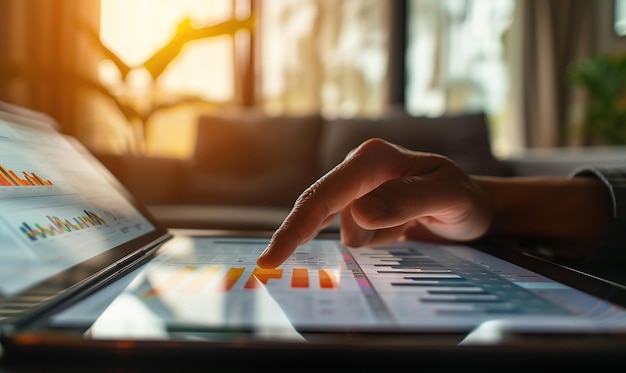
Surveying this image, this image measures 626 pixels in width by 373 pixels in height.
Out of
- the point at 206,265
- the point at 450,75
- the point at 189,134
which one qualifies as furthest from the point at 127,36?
the point at 206,265

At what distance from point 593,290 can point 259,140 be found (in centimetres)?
177

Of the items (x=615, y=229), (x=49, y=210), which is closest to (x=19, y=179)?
(x=49, y=210)

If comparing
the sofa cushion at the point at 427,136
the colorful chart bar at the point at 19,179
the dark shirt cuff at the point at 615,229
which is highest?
the sofa cushion at the point at 427,136

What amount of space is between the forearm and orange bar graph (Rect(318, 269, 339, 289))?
293 mm

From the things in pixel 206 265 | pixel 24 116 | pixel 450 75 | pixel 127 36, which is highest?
pixel 127 36

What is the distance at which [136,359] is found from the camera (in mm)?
175

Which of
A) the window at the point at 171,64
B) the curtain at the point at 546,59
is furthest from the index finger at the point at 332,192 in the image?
the curtain at the point at 546,59

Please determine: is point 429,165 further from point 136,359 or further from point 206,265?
point 136,359

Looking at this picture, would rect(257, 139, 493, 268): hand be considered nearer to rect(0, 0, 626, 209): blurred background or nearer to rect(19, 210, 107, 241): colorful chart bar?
rect(19, 210, 107, 241): colorful chart bar

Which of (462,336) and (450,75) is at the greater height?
(450,75)

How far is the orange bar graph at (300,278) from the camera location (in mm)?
279

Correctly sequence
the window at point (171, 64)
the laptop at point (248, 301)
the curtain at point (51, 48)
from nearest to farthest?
the laptop at point (248, 301), the curtain at point (51, 48), the window at point (171, 64)

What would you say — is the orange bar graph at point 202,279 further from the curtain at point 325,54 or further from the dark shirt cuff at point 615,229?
→ the curtain at point 325,54

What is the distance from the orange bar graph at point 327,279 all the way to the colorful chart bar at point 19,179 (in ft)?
0.68
